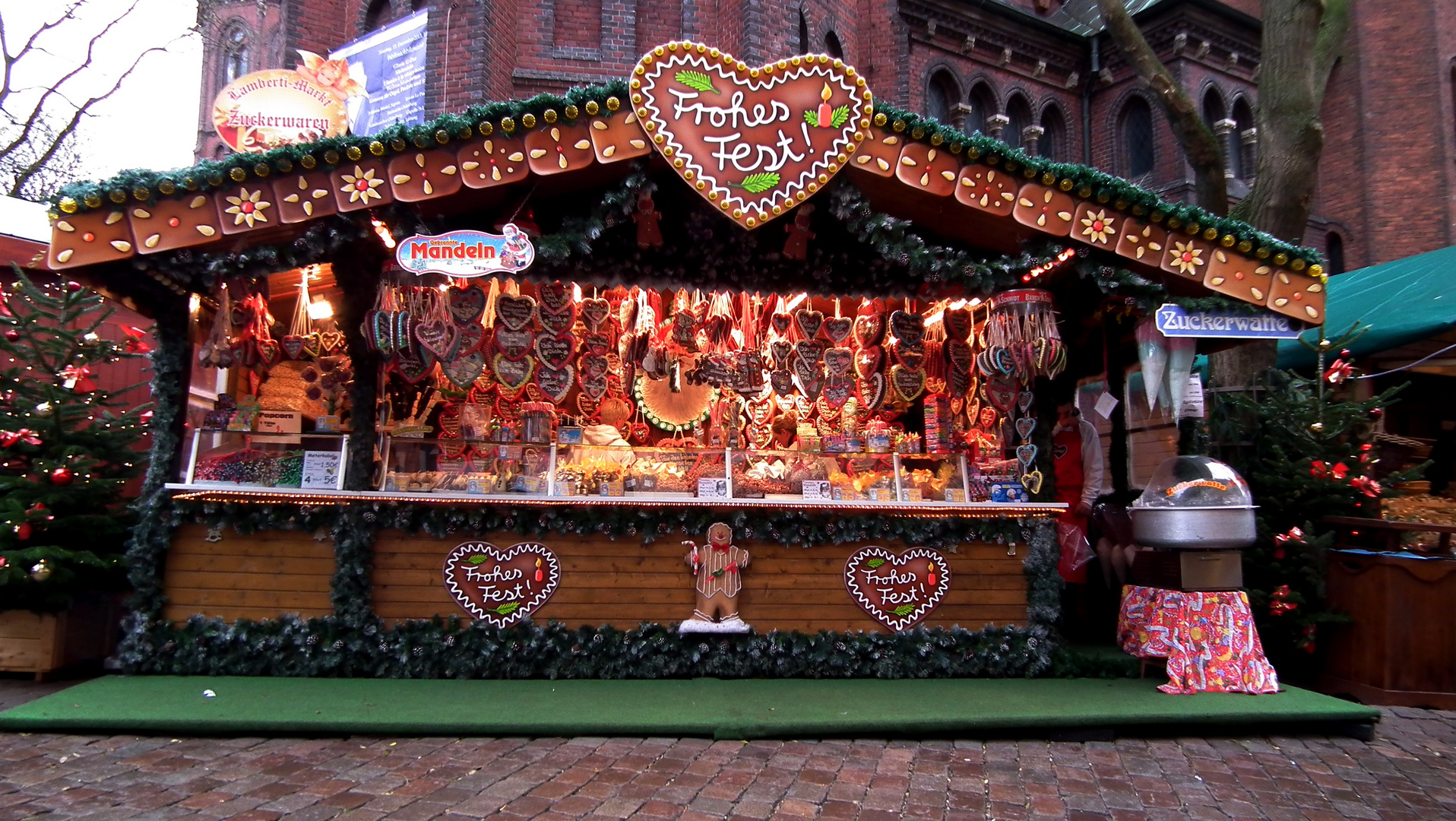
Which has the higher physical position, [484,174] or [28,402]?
[484,174]

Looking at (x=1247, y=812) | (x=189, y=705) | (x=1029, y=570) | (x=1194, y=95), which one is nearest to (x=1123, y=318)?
(x=1029, y=570)

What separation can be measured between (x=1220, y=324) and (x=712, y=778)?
5015 mm

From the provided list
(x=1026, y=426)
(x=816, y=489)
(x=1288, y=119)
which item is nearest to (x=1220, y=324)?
(x=1026, y=426)

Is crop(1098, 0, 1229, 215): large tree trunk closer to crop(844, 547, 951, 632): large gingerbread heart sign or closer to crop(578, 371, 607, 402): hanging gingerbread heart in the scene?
crop(844, 547, 951, 632): large gingerbread heart sign

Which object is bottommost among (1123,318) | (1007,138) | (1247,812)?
(1247,812)

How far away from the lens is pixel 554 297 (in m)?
6.89

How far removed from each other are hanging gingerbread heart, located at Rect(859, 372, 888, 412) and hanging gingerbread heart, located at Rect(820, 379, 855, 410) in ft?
0.60

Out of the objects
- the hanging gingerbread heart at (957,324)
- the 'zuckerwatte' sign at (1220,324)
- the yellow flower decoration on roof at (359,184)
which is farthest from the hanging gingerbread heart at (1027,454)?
the yellow flower decoration on roof at (359,184)

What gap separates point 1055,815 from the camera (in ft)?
13.8

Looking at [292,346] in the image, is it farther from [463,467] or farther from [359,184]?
[359,184]

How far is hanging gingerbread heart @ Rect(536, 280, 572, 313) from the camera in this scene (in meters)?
6.88

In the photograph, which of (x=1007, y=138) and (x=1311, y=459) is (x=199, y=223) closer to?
(x=1311, y=459)

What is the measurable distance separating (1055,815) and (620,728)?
2.56m

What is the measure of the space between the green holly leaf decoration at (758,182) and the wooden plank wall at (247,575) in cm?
412
